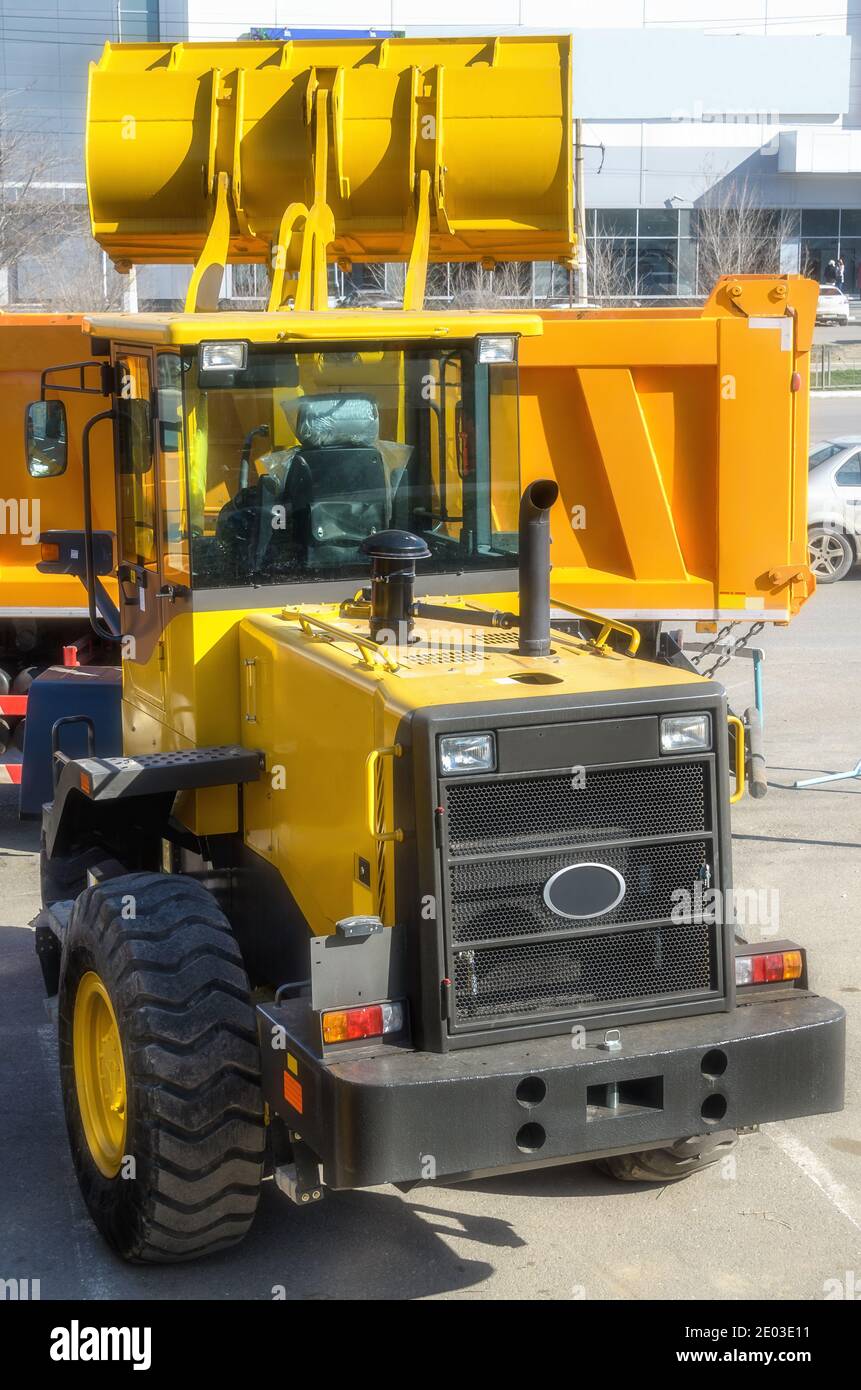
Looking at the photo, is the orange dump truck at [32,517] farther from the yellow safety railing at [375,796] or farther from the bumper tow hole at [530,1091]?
the bumper tow hole at [530,1091]

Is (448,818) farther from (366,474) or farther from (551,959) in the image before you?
(366,474)

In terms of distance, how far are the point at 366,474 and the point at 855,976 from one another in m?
3.75

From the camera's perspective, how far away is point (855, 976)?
26.4 ft

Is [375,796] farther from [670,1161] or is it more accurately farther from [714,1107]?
[670,1161]

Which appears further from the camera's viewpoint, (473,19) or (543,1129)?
(473,19)

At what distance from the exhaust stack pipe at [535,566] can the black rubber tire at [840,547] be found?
14.4 meters

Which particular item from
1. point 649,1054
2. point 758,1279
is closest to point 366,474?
point 649,1054

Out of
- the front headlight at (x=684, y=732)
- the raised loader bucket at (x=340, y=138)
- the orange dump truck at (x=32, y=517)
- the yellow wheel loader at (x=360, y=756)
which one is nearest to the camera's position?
the yellow wheel loader at (x=360, y=756)

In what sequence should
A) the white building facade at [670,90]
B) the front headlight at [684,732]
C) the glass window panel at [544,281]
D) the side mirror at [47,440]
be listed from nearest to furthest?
the front headlight at [684,732] < the side mirror at [47,440] < the glass window panel at [544,281] < the white building facade at [670,90]

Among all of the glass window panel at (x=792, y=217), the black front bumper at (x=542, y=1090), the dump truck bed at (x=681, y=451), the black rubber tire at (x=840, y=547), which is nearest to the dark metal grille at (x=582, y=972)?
the black front bumper at (x=542, y=1090)

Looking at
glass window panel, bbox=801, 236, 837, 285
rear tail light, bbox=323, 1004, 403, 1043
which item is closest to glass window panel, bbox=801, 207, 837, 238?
glass window panel, bbox=801, 236, 837, 285

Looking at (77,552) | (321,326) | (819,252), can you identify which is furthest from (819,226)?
(321,326)

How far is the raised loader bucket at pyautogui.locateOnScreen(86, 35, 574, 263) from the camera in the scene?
798 cm

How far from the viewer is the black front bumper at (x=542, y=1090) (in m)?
4.58
